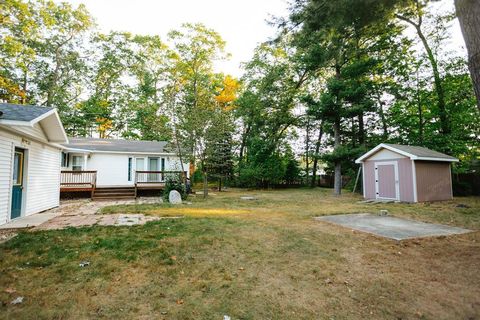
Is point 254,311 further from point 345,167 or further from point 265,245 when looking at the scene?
point 345,167

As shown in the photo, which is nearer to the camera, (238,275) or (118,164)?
(238,275)

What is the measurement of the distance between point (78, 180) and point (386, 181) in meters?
17.6

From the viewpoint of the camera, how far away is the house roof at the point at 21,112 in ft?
20.0

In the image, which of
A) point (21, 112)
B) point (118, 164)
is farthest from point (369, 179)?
point (118, 164)

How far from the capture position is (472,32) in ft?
11.7

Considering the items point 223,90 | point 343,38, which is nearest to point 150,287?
point 343,38

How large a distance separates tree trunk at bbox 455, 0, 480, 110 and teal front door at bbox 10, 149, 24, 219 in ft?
36.2

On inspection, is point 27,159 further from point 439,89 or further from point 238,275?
point 439,89

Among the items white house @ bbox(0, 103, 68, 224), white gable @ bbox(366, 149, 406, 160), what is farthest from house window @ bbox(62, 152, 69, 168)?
white gable @ bbox(366, 149, 406, 160)

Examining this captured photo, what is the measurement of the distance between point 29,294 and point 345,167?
21096 mm

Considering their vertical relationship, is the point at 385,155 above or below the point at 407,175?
above

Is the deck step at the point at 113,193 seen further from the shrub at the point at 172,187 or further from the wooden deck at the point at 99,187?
the shrub at the point at 172,187

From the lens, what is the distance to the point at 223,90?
1142 inches

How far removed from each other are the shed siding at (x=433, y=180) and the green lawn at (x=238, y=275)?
7358 mm
